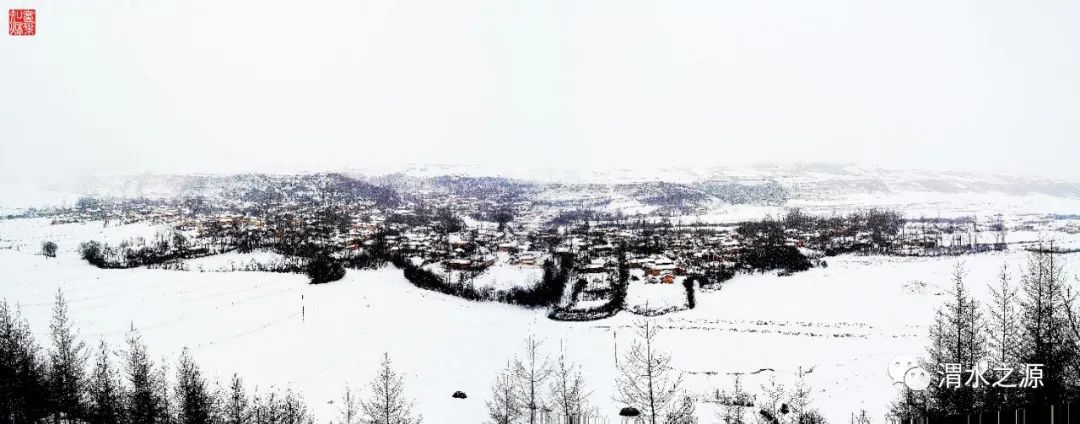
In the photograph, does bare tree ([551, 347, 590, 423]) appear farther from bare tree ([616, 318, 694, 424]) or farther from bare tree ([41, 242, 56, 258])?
bare tree ([41, 242, 56, 258])

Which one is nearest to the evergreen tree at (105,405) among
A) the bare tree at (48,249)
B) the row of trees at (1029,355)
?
the row of trees at (1029,355)

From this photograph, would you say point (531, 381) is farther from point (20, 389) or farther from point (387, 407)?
point (20, 389)

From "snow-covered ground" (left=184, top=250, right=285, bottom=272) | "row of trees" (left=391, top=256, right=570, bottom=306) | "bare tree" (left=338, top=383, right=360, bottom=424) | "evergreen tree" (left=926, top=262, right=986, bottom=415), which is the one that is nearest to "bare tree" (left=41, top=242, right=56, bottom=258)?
"snow-covered ground" (left=184, top=250, right=285, bottom=272)

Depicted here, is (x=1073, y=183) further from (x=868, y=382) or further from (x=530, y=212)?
(x=868, y=382)

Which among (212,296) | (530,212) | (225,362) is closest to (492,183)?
(530,212)

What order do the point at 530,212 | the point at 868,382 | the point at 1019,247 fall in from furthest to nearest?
the point at 530,212
the point at 1019,247
the point at 868,382

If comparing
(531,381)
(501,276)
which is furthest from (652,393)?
(501,276)
